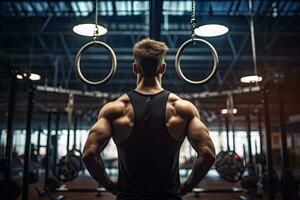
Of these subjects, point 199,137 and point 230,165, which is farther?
point 230,165

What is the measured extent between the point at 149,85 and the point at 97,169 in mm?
412

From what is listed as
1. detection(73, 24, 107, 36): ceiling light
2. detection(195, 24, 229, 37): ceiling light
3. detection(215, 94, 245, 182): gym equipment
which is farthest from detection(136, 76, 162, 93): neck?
detection(215, 94, 245, 182): gym equipment

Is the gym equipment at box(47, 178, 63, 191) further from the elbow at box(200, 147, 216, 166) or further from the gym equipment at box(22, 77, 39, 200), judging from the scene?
the elbow at box(200, 147, 216, 166)

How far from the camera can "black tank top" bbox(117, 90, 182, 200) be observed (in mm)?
1222

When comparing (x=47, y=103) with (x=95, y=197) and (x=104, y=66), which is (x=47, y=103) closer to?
(x=95, y=197)

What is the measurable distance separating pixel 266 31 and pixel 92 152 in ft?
17.5

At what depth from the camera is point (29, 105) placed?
4.20m

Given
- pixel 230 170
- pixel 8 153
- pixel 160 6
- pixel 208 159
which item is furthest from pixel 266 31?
pixel 208 159

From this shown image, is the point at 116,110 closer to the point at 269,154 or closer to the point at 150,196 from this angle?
the point at 150,196

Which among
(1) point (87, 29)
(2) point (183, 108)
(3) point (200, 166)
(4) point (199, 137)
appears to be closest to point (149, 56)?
(2) point (183, 108)

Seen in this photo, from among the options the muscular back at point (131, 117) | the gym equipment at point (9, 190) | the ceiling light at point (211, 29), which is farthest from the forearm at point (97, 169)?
the gym equipment at point (9, 190)

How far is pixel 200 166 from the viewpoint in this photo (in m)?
1.26

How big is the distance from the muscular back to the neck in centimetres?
8

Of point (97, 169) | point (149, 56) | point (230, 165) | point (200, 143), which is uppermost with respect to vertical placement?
point (149, 56)
